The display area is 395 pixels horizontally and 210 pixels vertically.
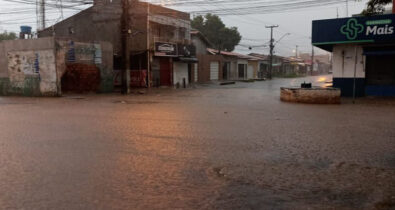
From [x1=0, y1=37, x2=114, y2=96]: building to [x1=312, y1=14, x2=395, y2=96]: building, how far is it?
1438 centimetres

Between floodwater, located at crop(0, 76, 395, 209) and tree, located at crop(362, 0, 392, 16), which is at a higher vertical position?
tree, located at crop(362, 0, 392, 16)

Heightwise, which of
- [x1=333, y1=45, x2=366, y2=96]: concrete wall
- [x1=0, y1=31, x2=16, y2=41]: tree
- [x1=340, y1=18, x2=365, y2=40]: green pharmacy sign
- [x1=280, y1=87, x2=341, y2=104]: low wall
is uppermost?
[x1=0, y1=31, x2=16, y2=41]: tree

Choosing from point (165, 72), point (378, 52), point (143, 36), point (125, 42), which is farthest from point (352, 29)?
point (165, 72)

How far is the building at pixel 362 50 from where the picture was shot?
58.8ft

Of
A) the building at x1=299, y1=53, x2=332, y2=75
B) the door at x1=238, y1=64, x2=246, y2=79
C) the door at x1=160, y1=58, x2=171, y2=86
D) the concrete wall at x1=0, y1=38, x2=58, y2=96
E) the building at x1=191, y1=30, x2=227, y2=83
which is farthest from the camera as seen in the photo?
the building at x1=299, y1=53, x2=332, y2=75

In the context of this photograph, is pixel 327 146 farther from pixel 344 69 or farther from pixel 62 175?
pixel 344 69

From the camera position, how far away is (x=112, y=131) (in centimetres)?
877

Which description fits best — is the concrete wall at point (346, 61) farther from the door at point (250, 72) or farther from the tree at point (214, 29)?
the tree at point (214, 29)

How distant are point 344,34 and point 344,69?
2.14m

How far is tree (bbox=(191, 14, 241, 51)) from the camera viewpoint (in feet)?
203

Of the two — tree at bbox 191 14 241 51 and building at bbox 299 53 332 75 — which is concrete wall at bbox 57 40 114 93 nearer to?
tree at bbox 191 14 241 51

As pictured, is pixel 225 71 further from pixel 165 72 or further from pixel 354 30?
pixel 354 30

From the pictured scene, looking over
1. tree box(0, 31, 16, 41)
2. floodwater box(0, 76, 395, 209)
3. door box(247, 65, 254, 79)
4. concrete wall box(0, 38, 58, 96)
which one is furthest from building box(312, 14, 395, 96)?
tree box(0, 31, 16, 41)

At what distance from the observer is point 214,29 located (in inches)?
2452
